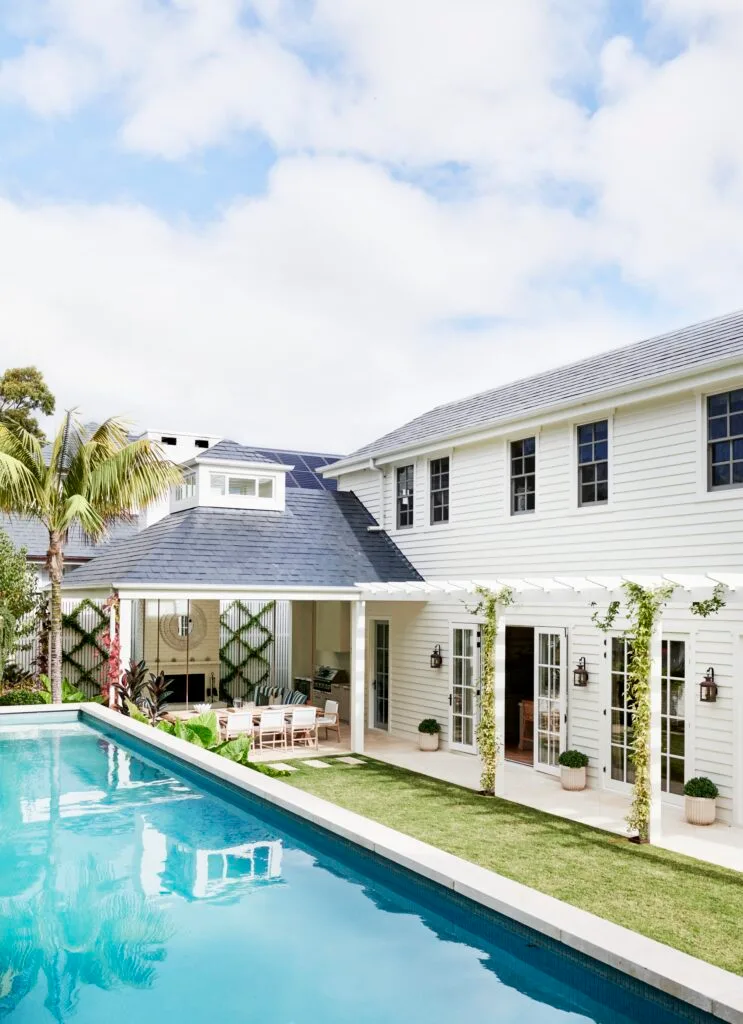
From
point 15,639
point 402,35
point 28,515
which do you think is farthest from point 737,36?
point 15,639

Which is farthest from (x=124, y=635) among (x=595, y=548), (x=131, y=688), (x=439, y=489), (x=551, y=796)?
(x=595, y=548)

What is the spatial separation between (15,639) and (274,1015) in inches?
622

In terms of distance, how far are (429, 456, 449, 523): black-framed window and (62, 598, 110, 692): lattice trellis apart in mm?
8933

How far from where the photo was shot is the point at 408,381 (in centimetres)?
4819

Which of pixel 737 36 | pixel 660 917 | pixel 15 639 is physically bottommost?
pixel 660 917

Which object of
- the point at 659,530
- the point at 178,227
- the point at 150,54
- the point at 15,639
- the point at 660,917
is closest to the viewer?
the point at 660,917

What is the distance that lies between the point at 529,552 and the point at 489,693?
3052 mm

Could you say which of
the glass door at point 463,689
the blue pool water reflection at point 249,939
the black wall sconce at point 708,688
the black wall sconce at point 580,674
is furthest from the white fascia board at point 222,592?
the black wall sconce at point 708,688

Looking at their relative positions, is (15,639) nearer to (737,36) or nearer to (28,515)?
(28,515)

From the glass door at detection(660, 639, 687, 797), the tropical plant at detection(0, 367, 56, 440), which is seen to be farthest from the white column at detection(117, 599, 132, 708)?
the tropical plant at detection(0, 367, 56, 440)

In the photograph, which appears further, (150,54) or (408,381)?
(408,381)

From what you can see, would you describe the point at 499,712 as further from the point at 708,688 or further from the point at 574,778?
the point at 708,688

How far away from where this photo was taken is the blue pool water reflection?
5719 millimetres

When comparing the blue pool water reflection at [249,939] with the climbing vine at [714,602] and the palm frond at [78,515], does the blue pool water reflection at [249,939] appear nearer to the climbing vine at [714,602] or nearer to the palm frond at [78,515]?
the climbing vine at [714,602]
